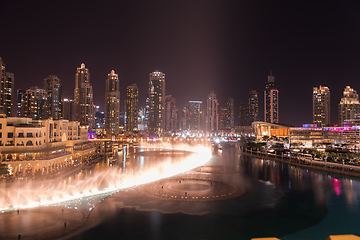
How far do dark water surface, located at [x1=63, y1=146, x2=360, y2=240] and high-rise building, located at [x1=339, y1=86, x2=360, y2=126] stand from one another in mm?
154894

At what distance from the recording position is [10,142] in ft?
134

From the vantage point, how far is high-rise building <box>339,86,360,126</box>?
15856cm

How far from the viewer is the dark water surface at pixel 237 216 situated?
19.5 metres

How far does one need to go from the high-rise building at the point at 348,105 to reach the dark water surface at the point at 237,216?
6098 inches

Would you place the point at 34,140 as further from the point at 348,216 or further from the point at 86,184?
the point at 348,216

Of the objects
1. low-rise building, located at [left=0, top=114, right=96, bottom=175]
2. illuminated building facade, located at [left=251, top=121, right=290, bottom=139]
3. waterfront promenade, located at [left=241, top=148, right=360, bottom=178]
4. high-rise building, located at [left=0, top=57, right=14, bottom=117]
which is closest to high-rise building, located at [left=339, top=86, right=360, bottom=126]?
illuminated building facade, located at [left=251, top=121, right=290, bottom=139]

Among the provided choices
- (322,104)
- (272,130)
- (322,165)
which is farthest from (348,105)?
(322,165)

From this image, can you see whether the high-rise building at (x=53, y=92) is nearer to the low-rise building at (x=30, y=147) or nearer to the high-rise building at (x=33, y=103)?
the high-rise building at (x=33, y=103)

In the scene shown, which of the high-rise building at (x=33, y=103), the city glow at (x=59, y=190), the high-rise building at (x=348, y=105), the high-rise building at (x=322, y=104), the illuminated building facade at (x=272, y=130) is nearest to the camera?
the city glow at (x=59, y=190)

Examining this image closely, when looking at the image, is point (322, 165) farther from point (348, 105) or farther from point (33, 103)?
point (33, 103)

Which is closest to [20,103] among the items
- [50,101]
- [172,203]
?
[50,101]

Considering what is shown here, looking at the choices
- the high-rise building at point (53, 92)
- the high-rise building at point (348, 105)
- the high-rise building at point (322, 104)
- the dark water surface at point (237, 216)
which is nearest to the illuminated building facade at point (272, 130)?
the high-rise building at point (348, 105)

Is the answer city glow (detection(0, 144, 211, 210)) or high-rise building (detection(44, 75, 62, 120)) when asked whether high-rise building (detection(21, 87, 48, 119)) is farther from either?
city glow (detection(0, 144, 211, 210))

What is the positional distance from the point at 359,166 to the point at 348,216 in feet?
85.5
